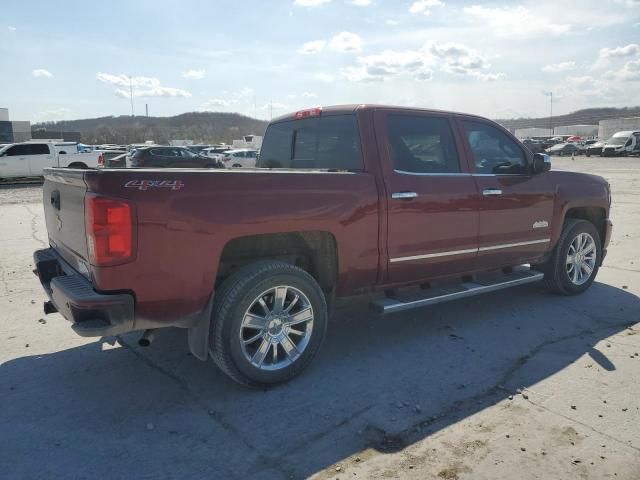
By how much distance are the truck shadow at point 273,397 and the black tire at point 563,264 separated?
72cm

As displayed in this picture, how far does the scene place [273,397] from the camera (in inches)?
141

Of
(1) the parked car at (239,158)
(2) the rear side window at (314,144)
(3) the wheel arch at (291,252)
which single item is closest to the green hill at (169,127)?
(1) the parked car at (239,158)

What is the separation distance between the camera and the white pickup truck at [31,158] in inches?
913

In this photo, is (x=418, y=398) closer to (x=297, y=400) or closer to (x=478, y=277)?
(x=297, y=400)

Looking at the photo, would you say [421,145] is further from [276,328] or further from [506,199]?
[276,328]

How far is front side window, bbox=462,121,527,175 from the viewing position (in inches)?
196

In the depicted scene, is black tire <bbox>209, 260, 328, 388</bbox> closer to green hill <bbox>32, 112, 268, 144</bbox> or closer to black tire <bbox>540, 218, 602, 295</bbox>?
black tire <bbox>540, 218, 602, 295</bbox>

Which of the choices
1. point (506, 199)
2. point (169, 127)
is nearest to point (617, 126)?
point (506, 199)

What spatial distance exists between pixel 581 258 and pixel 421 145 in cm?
270

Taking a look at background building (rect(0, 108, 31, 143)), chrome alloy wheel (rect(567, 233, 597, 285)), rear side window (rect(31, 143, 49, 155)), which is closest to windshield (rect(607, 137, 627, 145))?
rear side window (rect(31, 143, 49, 155))

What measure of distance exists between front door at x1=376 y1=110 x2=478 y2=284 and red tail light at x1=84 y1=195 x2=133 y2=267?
194 centimetres

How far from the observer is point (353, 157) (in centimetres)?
427

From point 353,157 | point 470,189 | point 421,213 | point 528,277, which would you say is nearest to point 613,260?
point 528,277

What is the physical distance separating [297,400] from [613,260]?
6.05 m
